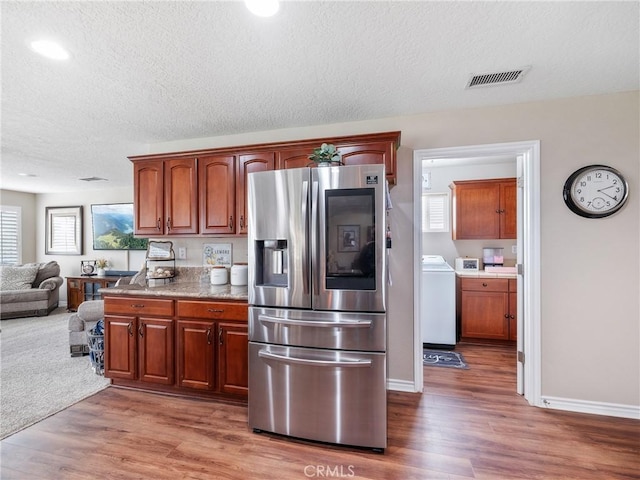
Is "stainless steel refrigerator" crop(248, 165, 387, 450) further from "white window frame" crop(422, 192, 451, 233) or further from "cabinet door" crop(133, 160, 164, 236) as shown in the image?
"white window frame" crop(422, 192, 451, 233)

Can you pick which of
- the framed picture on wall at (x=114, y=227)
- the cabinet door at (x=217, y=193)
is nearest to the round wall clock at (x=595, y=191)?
the cabinet door at (x=217, y=193)

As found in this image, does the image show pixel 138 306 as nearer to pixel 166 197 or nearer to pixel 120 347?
pixel 120 347

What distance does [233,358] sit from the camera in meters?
2.40

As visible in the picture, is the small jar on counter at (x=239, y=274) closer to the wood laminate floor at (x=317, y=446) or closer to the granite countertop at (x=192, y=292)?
the granite countertop at (x=192, y=292)

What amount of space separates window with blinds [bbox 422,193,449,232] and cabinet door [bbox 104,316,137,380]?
163 inches

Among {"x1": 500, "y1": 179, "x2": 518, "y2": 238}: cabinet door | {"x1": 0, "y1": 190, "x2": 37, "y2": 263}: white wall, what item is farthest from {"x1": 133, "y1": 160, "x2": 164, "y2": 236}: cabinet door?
{"x1": 0, "y1": 190, "x2": 37, "y2": 263}: white wall

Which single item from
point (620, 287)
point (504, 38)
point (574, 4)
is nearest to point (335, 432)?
point (620, 287)

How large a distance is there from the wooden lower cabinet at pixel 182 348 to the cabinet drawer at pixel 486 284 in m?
3.06

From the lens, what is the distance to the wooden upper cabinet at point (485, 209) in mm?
4172

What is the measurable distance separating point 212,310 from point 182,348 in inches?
18.3

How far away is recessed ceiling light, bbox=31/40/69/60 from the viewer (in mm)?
1726

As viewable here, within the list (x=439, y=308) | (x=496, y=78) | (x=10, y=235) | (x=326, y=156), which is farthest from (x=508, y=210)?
(x=10, y=235)

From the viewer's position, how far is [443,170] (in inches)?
183

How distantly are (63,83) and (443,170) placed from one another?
4622 millimetres
